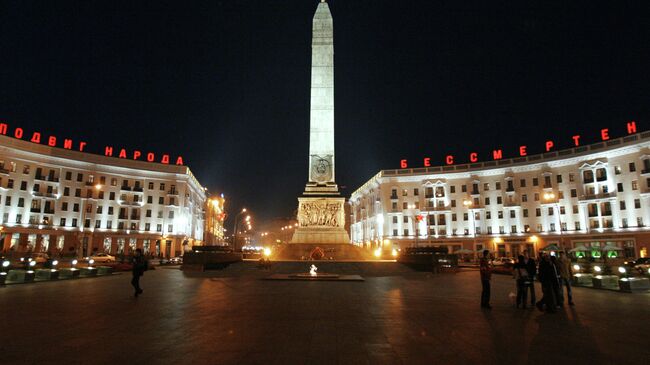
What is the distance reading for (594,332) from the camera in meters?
8.24

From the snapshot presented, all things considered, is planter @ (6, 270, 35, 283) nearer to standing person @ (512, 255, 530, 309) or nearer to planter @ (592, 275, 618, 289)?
standing person @ (512, 255, 530, 309)

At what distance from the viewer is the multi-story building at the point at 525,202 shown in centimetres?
5334

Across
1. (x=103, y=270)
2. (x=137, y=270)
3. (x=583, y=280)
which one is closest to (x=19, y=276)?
(x=103, y=270)

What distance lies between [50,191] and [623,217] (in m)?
85.3

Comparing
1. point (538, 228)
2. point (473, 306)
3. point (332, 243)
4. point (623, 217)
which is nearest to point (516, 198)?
point (538, 228)

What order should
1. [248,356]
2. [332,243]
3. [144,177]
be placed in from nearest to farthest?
[248,356] → [332,243] → [144,177]

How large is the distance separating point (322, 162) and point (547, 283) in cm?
3147

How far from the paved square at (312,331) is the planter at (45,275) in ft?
30.4

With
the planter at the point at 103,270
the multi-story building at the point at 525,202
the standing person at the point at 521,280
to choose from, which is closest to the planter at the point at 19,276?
the planter at the point at 103,270

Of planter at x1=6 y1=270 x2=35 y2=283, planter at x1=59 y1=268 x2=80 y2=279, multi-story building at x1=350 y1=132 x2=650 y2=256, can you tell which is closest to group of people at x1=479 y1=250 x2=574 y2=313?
planter at x1=6 y1=270 x2=35 y2=283

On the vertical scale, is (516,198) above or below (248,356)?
above

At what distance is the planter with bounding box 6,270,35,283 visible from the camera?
63.4ft

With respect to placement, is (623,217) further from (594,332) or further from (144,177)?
(144,177)

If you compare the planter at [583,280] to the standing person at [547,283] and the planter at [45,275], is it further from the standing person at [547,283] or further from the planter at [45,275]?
the planter at [45,275]
